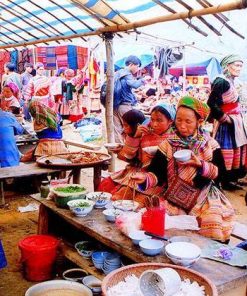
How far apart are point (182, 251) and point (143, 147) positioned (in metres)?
2.22

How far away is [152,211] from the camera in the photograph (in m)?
3.18

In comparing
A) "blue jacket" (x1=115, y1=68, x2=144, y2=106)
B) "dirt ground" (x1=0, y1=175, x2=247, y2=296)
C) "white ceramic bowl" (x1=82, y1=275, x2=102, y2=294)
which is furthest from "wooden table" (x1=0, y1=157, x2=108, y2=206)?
"blue jacket" (x1=115, y1=68, x2=144, y2=106)

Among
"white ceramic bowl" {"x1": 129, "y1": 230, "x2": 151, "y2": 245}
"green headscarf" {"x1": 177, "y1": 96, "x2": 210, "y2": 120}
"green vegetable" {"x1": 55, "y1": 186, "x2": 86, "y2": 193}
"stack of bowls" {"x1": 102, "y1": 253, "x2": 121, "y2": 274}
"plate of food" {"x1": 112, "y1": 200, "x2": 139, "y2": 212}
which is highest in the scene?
"green headscarf" {"x1": 177, "y1": 96, "x2": 210, "y2": 120}

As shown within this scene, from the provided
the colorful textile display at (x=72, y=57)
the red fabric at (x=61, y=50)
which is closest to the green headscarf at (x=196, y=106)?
the colorful textile display at (x=72, y=57)

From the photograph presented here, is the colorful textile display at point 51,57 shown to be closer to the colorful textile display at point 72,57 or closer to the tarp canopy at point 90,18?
the colorful textile display at point 72,57

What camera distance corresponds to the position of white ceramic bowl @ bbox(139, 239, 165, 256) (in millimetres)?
2941

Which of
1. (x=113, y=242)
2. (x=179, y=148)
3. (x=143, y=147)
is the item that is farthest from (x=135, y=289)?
(x=143, y=147)

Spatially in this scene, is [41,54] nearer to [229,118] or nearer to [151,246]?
[229,118]

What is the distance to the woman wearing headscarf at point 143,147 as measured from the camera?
4.55m

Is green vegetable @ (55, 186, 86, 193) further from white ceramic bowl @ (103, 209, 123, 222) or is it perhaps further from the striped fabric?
the striped fabric

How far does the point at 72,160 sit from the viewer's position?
19.7 feet

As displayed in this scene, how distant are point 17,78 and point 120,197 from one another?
1111 cm

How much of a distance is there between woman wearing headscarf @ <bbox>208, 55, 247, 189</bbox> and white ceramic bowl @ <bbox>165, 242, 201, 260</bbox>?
4.39m

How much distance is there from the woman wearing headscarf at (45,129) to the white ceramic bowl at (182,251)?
13.5 ft
